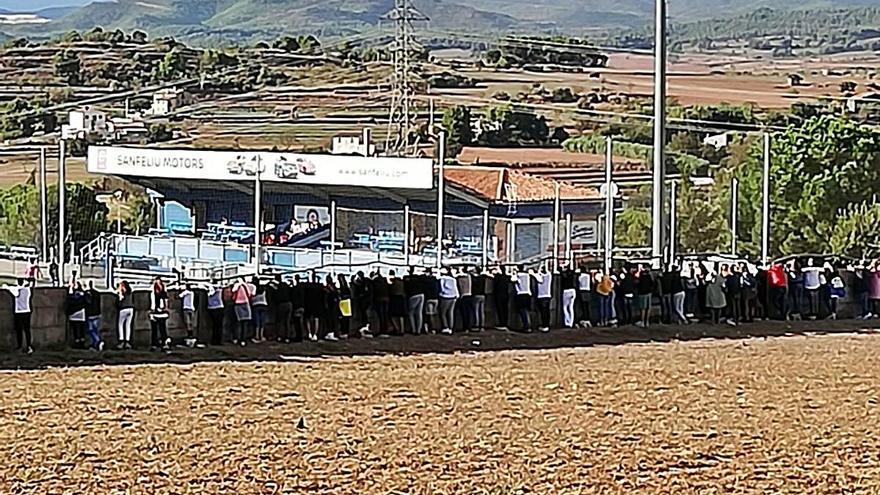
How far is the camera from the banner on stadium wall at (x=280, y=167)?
56.4 metres

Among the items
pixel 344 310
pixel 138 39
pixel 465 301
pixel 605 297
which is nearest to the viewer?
pixel 344 310

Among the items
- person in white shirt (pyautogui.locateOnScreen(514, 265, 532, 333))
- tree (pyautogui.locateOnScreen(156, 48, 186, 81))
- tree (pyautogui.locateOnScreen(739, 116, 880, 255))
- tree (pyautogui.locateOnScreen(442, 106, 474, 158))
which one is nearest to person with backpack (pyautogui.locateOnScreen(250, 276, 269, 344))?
person in white shirt (pyautogui.locateOnScreen(514, 265, 532, 333))

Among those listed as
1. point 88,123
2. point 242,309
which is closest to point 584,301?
point 242,309

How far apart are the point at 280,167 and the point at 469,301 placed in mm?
33061

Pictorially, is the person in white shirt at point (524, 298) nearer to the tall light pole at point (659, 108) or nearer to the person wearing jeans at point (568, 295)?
the person wearing jeans at point (568, 295)

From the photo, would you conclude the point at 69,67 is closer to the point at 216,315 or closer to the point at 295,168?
the point at 295,168

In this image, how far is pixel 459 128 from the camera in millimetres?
112000

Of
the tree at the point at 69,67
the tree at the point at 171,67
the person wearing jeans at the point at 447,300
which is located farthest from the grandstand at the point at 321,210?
the tree at the point at 171,67

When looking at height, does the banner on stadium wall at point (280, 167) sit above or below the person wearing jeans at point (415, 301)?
above

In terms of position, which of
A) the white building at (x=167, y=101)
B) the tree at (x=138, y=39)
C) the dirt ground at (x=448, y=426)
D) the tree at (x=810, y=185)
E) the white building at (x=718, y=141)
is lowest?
the dirt ground at (x=448, y=426)

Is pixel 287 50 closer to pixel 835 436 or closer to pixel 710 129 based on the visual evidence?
pixel 710 129

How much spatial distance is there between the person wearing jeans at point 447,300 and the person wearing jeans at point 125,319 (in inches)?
209

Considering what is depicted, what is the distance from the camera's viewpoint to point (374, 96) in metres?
141

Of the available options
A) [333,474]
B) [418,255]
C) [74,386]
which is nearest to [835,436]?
[333,474]
